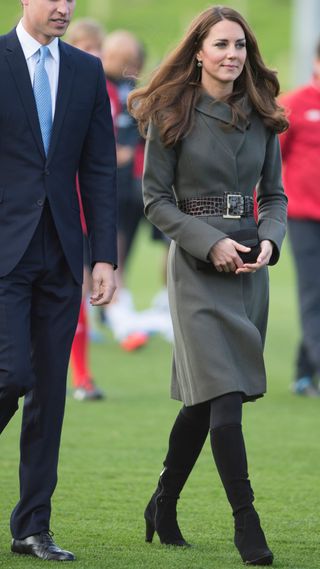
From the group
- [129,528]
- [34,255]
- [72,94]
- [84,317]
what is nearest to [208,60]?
[72,94]

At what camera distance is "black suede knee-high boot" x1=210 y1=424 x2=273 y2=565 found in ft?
16.7

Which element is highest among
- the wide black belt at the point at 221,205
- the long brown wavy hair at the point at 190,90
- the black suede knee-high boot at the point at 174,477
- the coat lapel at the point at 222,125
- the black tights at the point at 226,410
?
the long brown wavy hair at the point at 190,90

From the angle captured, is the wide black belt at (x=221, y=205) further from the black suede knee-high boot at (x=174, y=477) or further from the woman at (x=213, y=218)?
the black suede knee-high boot at (x=174, y=477)

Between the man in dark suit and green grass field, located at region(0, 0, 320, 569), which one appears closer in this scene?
the man in dark suit

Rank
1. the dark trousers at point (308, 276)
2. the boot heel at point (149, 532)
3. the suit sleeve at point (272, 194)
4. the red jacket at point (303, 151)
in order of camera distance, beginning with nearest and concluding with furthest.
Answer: the suit sleeve at point (272, 194)
the boot heel at point (149, 532)
the red jacket at point (303, 151)
the dark trousers at point (308, 276)

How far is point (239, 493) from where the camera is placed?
203 inches

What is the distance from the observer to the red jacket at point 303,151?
9.23 metres

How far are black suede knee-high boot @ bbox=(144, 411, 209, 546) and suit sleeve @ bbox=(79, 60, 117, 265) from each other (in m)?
0.74

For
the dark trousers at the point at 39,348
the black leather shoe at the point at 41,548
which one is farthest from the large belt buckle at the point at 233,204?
the black leather shoe at the point at 41,548

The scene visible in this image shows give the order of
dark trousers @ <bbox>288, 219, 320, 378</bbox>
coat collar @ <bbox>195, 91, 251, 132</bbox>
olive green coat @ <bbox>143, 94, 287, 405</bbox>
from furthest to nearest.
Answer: dark trousers @ <bbox>288, 219, 320, 378</bbox>
coat collar @ <bbox>195, 91, 251, 132</bbox>
olive green coat @ <bbox>143, 94, 287, 405</bbox>

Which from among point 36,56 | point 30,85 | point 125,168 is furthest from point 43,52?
point 125,168

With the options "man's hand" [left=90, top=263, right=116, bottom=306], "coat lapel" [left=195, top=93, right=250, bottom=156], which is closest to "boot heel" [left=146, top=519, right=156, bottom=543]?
"man's hand" [left=90, top=263, right=116, bottom=306]

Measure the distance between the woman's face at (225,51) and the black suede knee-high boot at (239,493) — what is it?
1.34m

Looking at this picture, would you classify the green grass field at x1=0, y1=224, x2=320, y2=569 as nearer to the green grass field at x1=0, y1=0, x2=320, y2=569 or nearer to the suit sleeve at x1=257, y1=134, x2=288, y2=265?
the green grass field at x1=0, y1=0, x2=320, y2=569
